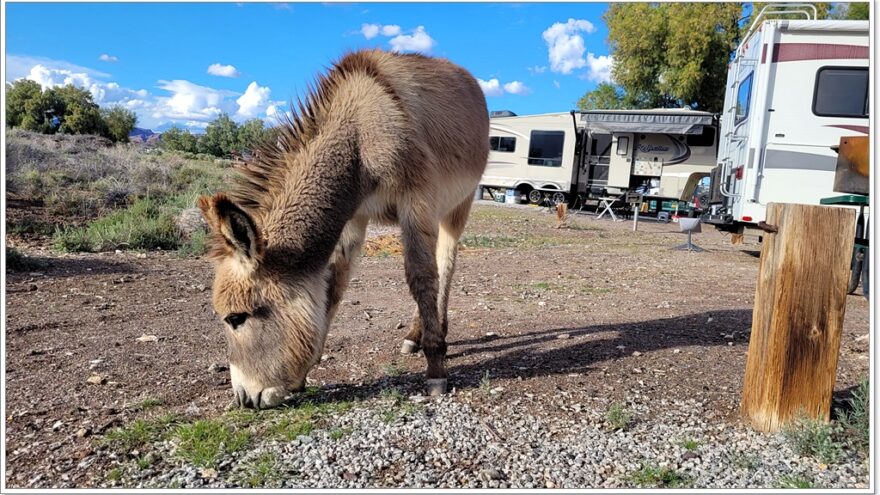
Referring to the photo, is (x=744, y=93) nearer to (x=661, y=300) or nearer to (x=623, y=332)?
(x=661, y=300)

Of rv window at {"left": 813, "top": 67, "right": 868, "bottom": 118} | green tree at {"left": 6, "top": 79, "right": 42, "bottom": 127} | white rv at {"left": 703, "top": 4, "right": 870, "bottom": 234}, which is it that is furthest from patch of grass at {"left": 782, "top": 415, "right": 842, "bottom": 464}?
green tree at {"left": 6, "top": 79, "right": 42, "bottom": 127}

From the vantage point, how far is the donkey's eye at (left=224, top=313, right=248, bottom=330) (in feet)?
10.5

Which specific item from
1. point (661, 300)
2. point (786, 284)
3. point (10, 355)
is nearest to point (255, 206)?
point (10, 355)

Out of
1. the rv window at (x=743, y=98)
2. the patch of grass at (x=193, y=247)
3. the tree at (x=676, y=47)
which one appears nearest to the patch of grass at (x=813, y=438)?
the patch of grass at (x=193, y=247)

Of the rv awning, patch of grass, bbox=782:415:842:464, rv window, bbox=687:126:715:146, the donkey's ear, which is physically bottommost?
patch of grass, bbox=782:415:842:464

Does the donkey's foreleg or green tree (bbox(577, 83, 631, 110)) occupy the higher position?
green tree (bbox(577, 83, 631, 110))

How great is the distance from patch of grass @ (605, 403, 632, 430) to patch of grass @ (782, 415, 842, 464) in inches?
31.3

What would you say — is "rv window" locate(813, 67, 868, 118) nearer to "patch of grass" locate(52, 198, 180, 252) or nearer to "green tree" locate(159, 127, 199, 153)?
"patch of grass" locate(52, 198, 180, 252)

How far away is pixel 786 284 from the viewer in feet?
9.57

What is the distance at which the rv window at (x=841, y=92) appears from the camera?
9.18 meters

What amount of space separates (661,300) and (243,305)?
536cm

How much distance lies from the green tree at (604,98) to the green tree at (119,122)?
29.1 m

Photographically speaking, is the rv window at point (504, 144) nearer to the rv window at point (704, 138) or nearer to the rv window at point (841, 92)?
the rv window at point (704, 138)

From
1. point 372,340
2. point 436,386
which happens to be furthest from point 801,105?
point 436,386
